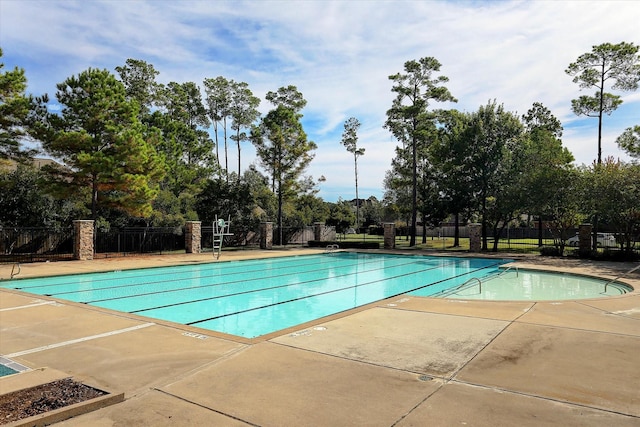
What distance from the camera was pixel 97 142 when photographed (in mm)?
20453

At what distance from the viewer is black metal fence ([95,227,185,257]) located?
23344 millimetres

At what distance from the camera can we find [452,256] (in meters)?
23.2

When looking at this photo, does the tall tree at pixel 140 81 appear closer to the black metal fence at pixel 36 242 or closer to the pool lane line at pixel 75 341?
the black metal fence at pixel 36 242

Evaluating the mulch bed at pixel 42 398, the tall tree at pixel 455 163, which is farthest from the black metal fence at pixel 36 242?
the tall tree at pixel 455 163

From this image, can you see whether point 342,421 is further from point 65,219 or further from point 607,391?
point 65,219

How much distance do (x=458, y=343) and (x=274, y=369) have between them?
2603mm

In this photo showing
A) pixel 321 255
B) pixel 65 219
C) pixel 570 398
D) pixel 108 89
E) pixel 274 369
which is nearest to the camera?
pixel 570 398

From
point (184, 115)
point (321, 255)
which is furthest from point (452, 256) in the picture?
point (184, 115)

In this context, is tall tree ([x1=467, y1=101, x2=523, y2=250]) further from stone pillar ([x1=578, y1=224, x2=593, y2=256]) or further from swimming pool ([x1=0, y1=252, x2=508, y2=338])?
swimming pool ([x1=0, y1=252, x2=508, y2=338])

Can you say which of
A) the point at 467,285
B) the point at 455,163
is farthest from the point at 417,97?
the point at 467,285

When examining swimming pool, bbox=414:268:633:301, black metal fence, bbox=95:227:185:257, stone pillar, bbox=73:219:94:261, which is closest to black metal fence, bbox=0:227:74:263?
black metal fence, bbox=95:227:185:257

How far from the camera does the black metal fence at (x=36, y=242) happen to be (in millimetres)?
21484

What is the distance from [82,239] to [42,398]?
17.8 metres

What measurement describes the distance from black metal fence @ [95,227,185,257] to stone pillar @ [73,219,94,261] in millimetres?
2228
